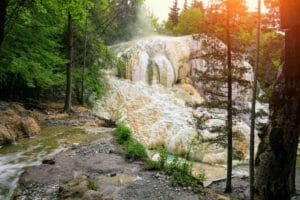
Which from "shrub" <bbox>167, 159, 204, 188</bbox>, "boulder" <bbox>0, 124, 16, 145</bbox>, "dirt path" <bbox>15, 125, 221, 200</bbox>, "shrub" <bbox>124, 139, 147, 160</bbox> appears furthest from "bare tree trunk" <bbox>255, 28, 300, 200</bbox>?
"boulder" <bbox>0, 124, 16, 145</bbox>

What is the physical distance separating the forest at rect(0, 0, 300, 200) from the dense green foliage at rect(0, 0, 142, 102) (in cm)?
7

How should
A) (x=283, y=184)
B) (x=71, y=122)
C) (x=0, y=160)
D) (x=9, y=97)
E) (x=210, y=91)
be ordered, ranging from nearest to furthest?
(x=283, y=184) → (x=0, y=160) → (x=210, y=91) → (x=71, y=122) → (x=9, y=97)

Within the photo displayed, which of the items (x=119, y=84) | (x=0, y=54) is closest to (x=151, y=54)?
(x=119, y=84)

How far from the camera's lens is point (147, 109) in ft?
76.5

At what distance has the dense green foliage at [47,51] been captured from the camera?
1103cm

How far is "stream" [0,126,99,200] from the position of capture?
899 centimetres

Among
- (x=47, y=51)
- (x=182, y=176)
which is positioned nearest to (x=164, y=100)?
(x=47, y=51)

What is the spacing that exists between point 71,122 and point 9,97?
451 centimetres

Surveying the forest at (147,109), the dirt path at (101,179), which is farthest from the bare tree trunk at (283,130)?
the dirt path at (101,179)

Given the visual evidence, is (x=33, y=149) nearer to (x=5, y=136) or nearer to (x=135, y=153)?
(x=5, y=136)

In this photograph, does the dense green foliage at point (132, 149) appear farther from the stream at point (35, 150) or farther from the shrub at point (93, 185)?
the shrub at point (93, 185)

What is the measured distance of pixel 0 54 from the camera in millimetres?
15555

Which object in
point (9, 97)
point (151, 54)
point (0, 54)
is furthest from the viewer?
point (151, 54)

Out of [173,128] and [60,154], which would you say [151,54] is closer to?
[173,128]
